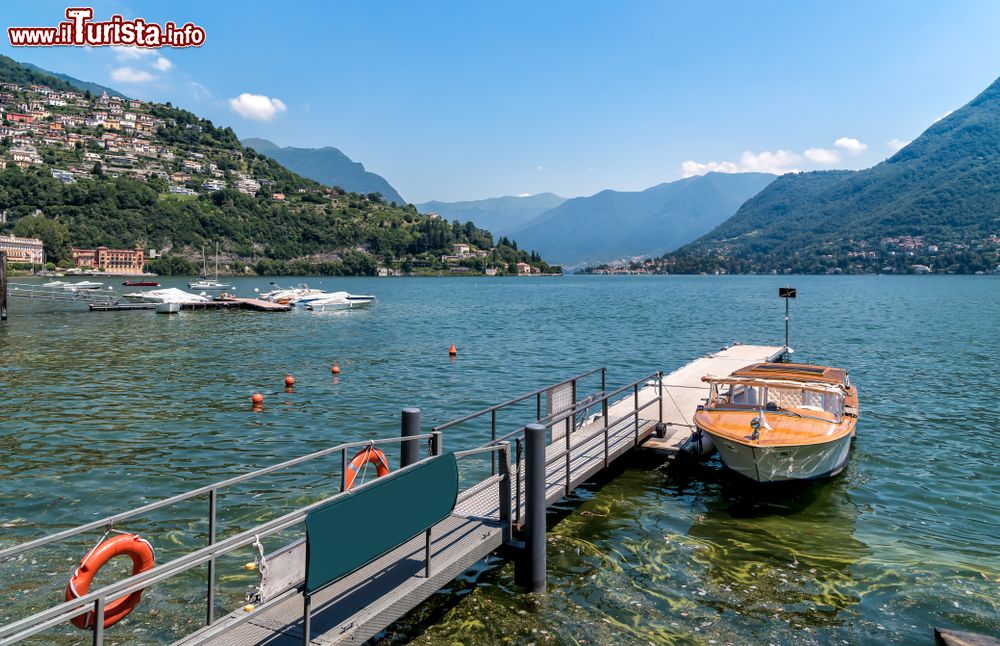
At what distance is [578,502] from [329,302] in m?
67.6

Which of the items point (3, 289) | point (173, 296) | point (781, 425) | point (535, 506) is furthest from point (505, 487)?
point (173, 296)

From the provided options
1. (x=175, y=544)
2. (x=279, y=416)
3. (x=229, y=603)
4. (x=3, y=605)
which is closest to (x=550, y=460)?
(x=229, y=603)

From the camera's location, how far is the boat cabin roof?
15.8m

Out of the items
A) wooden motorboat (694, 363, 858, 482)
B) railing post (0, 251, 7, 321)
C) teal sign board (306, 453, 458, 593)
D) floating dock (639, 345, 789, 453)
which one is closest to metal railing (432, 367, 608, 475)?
teal sign board (306, 453, 458, 593)

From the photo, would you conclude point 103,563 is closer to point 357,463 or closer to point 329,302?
point 357,463

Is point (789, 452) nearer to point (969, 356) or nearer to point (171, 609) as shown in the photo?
point (171, 609)

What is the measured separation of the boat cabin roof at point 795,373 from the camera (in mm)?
15805

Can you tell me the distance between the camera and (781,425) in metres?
13.6

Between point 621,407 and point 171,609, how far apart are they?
12975 millimetres

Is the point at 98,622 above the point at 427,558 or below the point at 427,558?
above

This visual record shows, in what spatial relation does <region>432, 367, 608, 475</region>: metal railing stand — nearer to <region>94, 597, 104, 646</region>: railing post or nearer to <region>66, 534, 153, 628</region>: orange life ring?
<region>66, 534, 153, 628</region>: orange life ring

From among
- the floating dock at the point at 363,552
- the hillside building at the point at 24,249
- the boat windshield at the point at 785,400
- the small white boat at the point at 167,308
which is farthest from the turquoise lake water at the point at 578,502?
the hillside building at the point at 24,249

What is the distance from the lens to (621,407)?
18.9m

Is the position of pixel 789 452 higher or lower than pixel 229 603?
higher
